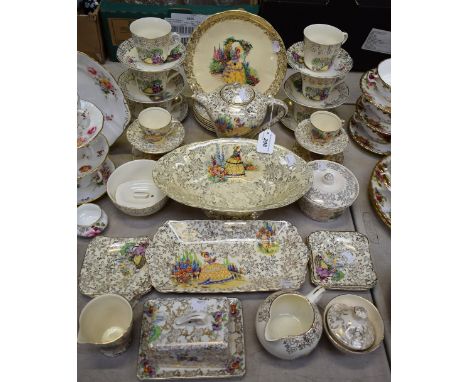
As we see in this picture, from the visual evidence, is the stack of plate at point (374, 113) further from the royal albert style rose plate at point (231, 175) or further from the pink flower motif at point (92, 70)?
the pink flower motif at point (92, 70)

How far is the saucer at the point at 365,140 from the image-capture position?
1.71 metres

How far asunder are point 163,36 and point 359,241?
3.47ft

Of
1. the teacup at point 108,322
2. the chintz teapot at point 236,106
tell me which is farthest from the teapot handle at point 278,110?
the teacup at point 108,322

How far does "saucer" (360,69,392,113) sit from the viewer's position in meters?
1.59

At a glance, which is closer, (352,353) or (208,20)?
(352,353)

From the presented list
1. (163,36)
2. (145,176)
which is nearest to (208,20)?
(163,36)

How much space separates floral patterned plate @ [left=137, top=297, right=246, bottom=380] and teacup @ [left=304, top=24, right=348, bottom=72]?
1.01 metres

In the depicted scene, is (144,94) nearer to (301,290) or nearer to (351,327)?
(301,290)

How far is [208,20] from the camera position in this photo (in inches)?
61.8

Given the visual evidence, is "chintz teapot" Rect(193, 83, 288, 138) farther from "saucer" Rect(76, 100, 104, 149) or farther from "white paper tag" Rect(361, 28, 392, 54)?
"white paper tag" Rect(361, 28, 392, 54)

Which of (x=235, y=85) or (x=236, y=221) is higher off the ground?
(x=235, y=85)

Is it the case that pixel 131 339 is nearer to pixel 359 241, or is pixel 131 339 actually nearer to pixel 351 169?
pixel 359 241

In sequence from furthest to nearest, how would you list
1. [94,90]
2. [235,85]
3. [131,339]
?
[94,90] < [235,85] < [131,339]

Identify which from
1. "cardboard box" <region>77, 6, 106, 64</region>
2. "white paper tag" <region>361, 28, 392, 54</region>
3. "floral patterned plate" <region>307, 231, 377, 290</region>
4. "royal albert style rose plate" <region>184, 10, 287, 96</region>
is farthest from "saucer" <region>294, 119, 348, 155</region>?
"cardboard box" <region>77, 6, 106, 64</region>
